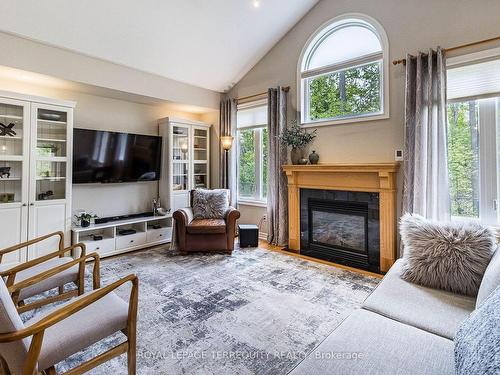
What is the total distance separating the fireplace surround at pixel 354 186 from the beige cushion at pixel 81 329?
2.91 metres

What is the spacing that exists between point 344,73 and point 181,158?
302 cm

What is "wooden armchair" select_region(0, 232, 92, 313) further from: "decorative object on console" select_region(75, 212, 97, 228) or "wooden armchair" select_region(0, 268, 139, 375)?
"decorative object on console" select_region(75, 212, 97, 228)

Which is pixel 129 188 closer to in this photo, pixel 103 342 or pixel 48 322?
pixel 103 342

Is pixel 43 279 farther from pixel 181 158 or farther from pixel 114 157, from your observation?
pixel 181 158

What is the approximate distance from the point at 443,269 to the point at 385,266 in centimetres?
165

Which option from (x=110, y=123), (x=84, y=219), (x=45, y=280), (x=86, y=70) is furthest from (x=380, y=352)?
(x=110, y=123)

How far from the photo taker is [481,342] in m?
0.79

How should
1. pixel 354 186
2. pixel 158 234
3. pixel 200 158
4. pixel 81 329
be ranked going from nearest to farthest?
1. pixel 81 329
2. pixel 354 186
3. pixel 158 234
4. pixel 200 158

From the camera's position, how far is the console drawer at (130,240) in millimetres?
3955

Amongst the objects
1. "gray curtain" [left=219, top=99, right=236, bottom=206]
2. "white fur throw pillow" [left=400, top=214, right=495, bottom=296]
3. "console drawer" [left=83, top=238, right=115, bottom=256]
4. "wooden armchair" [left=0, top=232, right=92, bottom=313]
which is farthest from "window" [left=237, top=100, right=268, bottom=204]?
"wooden armchair" [left=0, top=232, right=92, bottom=313]

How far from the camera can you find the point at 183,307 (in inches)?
95.1

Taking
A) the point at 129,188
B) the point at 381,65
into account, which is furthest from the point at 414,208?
the point at 129,188

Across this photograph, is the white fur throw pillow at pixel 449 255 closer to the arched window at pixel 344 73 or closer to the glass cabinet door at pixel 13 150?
the arched window at pixel 344 73

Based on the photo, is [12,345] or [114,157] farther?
[114,157]
